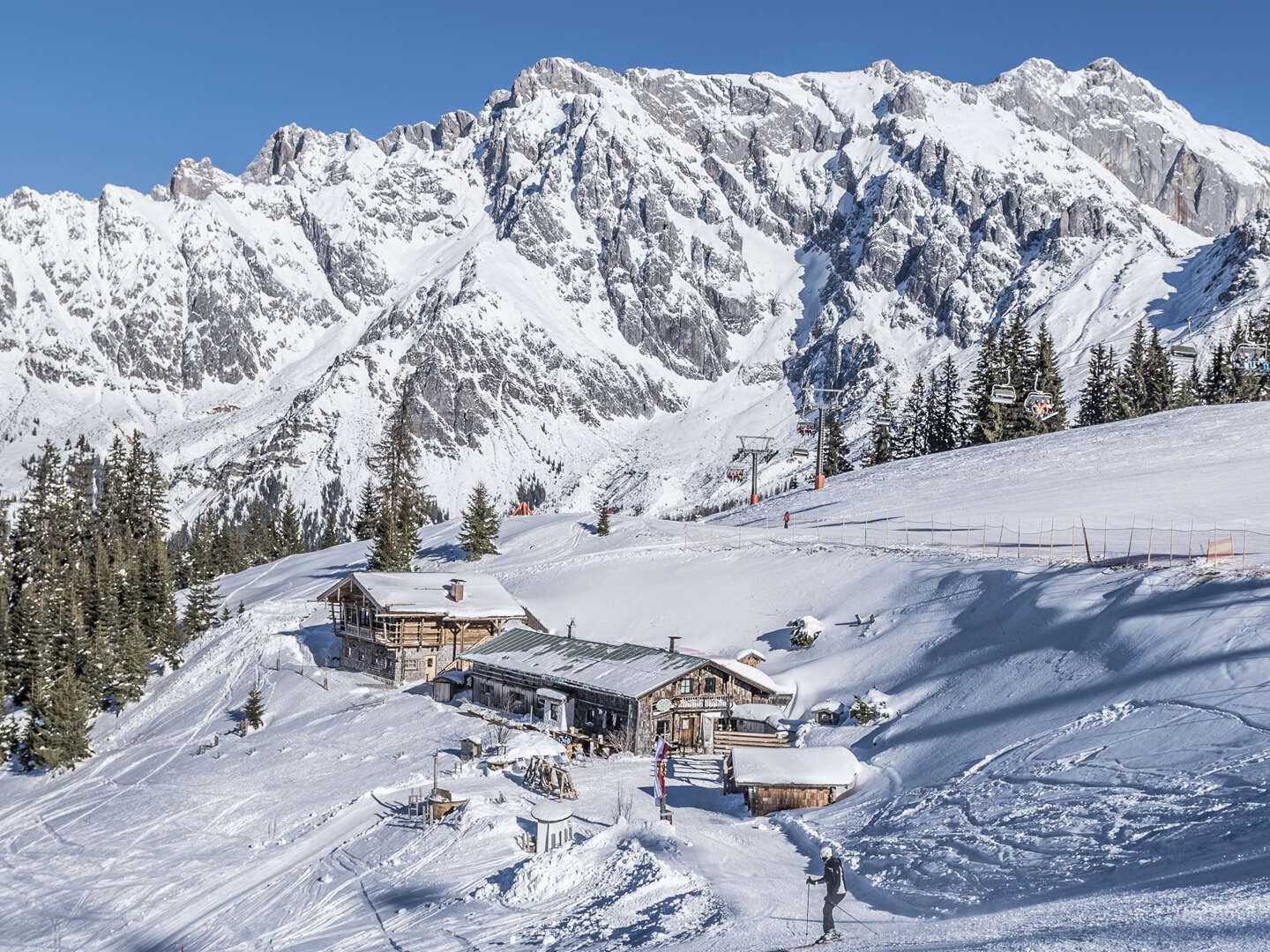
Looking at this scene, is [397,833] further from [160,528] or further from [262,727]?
[160,528]

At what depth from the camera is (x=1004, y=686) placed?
32.4 m

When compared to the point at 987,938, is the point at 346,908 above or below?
below

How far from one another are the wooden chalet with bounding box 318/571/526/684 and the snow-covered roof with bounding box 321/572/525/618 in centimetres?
4

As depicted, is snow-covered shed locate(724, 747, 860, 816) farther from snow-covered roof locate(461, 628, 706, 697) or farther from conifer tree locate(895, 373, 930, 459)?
conifer tree locate(895, 373, 930, 459)

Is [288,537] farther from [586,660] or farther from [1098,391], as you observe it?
[1098,391]

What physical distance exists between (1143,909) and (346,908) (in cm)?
1679

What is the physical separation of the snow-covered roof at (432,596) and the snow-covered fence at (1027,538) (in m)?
12.8

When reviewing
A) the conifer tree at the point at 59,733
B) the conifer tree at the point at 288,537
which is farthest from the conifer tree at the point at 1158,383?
the conifer tree at the point at 59,733

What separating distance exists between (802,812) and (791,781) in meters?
A: 0.84

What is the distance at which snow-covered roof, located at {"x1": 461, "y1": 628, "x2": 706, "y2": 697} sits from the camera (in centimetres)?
3928

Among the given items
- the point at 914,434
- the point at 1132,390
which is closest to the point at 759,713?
the point at 914,434

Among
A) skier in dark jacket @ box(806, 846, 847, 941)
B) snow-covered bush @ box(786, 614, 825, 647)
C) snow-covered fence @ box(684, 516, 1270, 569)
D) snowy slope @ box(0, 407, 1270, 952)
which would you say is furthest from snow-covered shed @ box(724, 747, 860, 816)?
snow-covered fence @ box(684, 516, 1270, 569)

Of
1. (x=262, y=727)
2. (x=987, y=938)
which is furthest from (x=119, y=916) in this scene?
(x=987, y=938)

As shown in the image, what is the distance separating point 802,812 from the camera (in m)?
28.8
